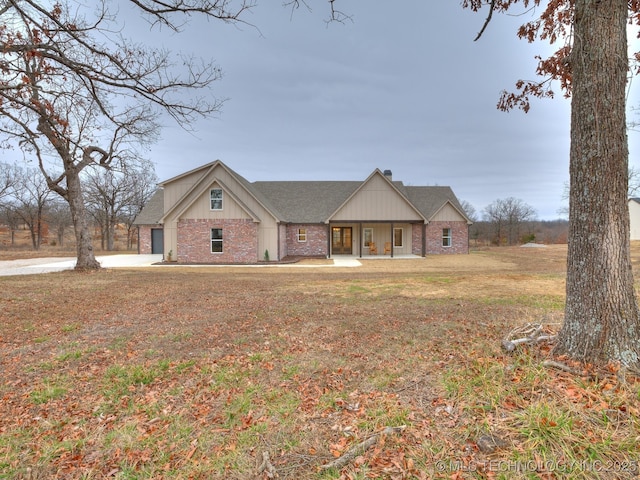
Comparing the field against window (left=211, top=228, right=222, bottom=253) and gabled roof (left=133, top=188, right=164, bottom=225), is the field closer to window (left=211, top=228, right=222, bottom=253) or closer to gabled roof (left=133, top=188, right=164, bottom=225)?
window (left=211, top=228, right=222, bottom=253)

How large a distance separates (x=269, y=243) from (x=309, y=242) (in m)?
4.33

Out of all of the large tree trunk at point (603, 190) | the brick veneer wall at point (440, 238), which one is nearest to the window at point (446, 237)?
the brick veneer wall at point (440, 238)

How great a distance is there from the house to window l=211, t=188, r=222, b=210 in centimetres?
6

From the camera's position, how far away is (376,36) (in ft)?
34.3

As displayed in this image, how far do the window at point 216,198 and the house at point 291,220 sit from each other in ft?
0.20

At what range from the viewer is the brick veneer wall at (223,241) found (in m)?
19.8

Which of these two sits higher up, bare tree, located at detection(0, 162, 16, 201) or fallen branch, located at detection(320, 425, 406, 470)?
bare tree, located at detection(0, 162, 16, 201)

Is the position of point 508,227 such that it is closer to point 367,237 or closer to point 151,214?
point 367,237

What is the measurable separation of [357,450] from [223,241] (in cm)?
1874

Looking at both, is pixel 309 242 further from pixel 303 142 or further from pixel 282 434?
pixel 282 434

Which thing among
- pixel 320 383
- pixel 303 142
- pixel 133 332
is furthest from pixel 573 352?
pixel 303 142

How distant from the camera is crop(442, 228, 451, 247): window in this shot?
83.4ft

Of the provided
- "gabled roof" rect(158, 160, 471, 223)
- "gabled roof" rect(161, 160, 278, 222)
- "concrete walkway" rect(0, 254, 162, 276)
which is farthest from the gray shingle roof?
"concrete walkway" rect(0, 254, 162, 276)

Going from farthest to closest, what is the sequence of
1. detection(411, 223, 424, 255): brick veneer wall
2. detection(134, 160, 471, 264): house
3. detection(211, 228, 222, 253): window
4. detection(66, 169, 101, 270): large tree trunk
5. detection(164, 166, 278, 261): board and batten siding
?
detection(411, 223, 424, 255): brick veneer wall < detection(211, 228, 222, 253): window < detection(134, 160, 471, 264): house < detection(164, 166, 278, 261): board and batten siding < detection(66, 169, 101, 270): large tree trunk
